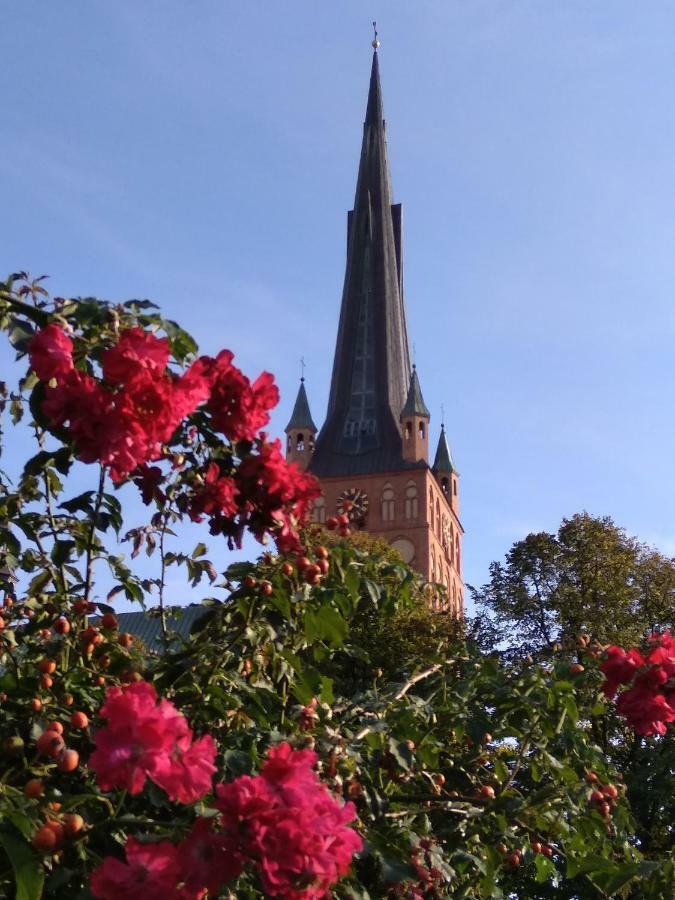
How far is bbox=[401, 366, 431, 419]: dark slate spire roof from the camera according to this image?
61.8 meters

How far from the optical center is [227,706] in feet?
9.75

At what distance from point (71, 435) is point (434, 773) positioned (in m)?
1.87

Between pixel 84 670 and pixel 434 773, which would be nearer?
pixel 84 670

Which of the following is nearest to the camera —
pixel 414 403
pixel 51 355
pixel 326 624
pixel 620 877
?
pixel 51 355

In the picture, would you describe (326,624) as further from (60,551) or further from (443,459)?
(443,459)

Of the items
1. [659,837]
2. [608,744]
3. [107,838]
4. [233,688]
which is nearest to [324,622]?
[233,688]

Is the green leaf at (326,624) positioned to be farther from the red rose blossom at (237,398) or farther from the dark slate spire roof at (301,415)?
the dark slate spire roof at (301,415)

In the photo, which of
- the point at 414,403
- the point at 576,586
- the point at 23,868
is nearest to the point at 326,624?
the point at 23,868

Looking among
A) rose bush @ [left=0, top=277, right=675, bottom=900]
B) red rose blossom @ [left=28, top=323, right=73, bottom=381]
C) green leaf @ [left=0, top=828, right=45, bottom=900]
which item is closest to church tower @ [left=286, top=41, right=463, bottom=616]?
rose bush @ [left=0, top=277, right=675, bottom=900]

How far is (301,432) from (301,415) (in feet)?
3.61

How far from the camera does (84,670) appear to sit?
2844mm

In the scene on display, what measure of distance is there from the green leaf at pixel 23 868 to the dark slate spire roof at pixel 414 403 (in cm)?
6011

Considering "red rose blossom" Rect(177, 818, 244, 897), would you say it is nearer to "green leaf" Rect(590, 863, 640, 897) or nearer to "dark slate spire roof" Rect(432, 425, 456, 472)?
"green leaf" Rect(590, 863, 640, 897)

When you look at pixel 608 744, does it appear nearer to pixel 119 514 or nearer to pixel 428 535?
pixel 119 514
